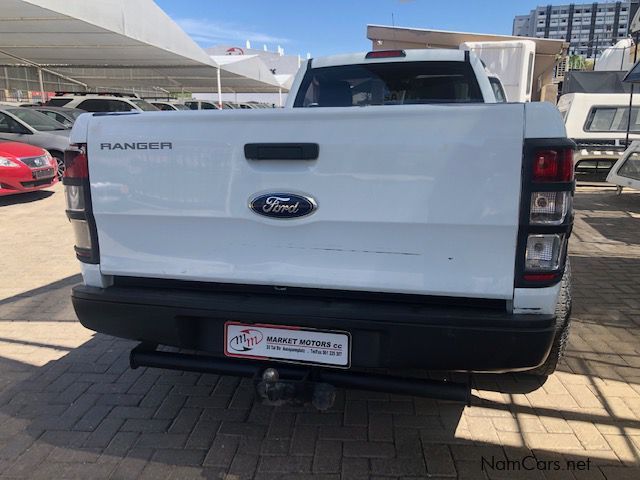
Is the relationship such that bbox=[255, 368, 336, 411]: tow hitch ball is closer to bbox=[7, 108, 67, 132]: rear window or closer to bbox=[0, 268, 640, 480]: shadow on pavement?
bbox=[0, 268, 640, 480]: shadow on pavement

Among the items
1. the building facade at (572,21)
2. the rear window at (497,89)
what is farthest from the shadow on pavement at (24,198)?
the building facade at (572,21)

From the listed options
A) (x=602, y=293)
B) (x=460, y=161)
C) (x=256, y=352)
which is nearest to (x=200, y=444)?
(x=256, y=352)

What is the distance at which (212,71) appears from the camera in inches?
1090

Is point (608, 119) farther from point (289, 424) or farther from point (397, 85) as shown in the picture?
point (289, 424)

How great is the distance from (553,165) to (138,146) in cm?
177

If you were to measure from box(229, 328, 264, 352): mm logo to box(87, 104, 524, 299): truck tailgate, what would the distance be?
0.77 feet

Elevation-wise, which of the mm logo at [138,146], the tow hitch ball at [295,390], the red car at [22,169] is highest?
the mm logo at [138,146]

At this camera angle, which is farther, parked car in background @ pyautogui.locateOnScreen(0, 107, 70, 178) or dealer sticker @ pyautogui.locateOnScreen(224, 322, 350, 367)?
parked car in background @ pyautogui.locateOnScreen(0, 107, 70, 178)

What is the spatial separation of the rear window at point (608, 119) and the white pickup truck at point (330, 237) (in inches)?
435

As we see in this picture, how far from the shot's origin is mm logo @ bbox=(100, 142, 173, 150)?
2348mm

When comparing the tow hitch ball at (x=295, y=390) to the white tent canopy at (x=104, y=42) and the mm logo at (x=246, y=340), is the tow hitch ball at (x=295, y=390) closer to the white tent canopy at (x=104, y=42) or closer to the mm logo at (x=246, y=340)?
the mm logo at (x=246, y=340)

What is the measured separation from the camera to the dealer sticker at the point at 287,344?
229 cm

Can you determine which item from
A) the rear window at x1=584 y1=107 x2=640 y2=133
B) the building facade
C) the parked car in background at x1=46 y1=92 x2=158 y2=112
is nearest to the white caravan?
the rear window at x1=584 y1=107 x2=640 y2=133

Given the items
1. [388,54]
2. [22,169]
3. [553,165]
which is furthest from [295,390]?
[22,169]
